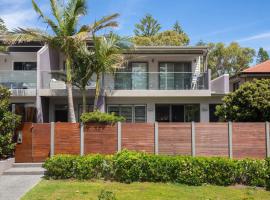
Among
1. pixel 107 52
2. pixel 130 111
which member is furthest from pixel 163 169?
pixel 130 111

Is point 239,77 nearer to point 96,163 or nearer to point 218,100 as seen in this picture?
point 218,100

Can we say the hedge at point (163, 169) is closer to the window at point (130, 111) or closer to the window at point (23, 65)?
the window at point (130, 111)

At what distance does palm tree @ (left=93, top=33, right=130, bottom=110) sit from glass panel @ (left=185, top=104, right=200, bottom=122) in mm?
7228

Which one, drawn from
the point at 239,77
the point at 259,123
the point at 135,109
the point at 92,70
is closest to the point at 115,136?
the point at 92,70

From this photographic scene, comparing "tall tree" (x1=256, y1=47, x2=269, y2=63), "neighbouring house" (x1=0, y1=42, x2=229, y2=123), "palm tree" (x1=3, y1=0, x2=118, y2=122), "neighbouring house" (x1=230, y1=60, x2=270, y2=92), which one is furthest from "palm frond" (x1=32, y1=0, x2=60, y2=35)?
"tall tree" (x1=256, y1=47, x2=269, y2=63)

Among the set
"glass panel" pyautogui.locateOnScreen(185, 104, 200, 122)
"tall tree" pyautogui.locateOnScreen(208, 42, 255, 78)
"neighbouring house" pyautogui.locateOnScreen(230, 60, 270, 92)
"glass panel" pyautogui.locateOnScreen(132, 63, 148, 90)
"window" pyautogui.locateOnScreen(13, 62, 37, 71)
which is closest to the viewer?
"glass panel" pyautogui.locateOnScreen(132, 63, 148, 90)

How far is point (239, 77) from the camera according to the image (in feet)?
98.8

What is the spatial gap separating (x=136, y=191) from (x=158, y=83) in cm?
1304

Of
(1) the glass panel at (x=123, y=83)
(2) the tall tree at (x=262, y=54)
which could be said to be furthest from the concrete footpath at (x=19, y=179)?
(2) the tall tree at (x=262, y=54)

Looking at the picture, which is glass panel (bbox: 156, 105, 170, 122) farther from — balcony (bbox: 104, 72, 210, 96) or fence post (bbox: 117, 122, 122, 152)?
fence post (bbox: 117, 122, 122, 152)

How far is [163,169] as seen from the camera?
14.6 metres

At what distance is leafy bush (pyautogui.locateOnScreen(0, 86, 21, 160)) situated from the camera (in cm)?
1683

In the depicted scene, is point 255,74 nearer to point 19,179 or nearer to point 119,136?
point 119,136

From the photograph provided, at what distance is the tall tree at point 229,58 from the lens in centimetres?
6078
